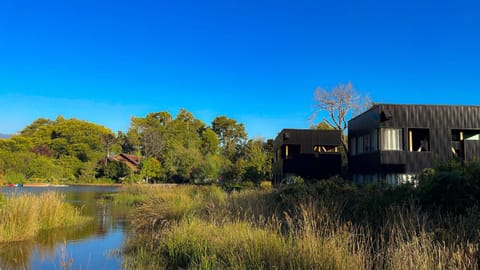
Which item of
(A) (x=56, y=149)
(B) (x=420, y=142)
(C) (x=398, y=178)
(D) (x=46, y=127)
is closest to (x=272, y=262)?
(C) (x=398, y=178)

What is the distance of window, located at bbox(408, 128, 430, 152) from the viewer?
2164 centimetres

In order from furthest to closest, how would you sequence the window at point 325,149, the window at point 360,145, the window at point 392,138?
1. the window at point 325,149
2. the window at point 360,145
3. the window at point 392,138

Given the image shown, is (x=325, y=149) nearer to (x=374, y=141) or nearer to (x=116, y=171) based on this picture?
(x=374, y=141)

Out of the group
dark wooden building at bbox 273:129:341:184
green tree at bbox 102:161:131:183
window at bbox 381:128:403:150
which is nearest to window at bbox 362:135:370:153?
window at bbox 381:128:403:150

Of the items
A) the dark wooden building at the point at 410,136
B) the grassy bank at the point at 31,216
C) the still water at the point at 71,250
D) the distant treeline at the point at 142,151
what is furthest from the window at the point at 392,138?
the distant treeline at the point at 142,151

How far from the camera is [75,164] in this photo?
200ft

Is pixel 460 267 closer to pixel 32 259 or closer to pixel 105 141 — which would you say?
pixel 32 259

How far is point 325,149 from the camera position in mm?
32594

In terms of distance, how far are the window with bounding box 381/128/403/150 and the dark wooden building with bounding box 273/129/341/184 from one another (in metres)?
8.38

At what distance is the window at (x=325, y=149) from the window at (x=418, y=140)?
1005 cm

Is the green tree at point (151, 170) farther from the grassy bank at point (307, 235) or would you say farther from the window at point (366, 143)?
the grassy bank at point (307, 235)

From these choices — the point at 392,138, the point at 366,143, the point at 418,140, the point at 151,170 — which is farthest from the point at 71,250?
the point at 151,170

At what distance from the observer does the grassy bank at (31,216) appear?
11.9 m

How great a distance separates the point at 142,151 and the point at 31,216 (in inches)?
2324
